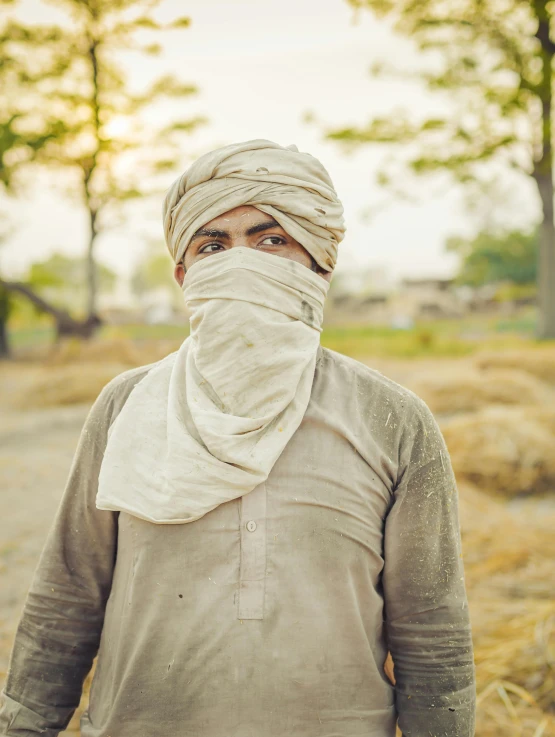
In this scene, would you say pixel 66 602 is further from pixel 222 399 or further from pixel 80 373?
pixel 80 373

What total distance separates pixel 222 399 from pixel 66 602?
23.3 inches

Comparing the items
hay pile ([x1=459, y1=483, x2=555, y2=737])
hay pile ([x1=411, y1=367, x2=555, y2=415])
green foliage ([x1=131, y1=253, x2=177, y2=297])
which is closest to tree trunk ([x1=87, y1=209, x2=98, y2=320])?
hay pile ([x1=411, y1=367, x2=555, y2=415])

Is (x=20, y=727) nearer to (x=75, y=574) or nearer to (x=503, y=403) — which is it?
(x=75, y=574)

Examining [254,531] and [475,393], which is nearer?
[254,531]

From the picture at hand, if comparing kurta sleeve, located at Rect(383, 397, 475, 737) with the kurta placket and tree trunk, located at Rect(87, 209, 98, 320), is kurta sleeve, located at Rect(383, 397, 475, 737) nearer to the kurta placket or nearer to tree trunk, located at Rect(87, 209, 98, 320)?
the kurta placket

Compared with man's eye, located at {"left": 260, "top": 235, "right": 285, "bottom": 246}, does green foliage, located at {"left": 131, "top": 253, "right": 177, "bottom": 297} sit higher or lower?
lower

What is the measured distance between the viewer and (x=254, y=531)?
1.36 meters

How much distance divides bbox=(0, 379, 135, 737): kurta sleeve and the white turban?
0.55 meters

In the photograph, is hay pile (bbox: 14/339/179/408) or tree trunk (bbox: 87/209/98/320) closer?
hay pile (bbox: 14/339/179/408)

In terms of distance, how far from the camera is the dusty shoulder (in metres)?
1.49

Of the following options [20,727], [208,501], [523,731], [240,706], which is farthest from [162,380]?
[523,731]

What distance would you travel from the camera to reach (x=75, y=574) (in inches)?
61.5

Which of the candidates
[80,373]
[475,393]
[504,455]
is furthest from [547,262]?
[504,455]

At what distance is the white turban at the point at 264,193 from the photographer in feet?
4.86
